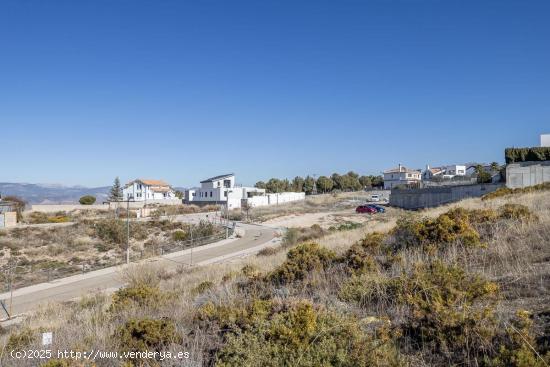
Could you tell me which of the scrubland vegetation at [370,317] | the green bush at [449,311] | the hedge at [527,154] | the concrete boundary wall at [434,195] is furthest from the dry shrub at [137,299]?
the hedge at [527,154]

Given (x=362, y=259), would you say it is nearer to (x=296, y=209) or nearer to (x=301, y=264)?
(x=301, y=264)

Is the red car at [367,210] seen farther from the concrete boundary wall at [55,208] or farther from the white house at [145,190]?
the white house at [145,190]

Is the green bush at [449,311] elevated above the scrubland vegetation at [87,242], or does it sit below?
above

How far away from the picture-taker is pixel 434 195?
133ft

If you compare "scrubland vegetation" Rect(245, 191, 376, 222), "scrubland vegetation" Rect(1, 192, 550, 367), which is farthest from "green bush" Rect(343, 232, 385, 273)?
"scrubland vegetation" Rect(245, 191, 376, 222)

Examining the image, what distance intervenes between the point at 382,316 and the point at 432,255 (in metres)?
3.79

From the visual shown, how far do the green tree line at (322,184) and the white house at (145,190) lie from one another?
27.8 metres

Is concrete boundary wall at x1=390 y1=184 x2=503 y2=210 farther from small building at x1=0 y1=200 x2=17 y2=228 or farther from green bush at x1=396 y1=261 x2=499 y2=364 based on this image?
small building at x1=0 y1=200 x2=17 y2=228

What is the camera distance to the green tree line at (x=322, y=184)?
4363 inches

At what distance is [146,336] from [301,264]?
452 cm

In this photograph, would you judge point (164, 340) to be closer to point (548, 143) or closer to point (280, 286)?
point (280, 286)

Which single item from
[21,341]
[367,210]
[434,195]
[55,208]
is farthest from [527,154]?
[55,208]

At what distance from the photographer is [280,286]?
791 cm

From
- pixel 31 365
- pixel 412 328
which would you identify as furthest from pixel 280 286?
pixel 31 365
